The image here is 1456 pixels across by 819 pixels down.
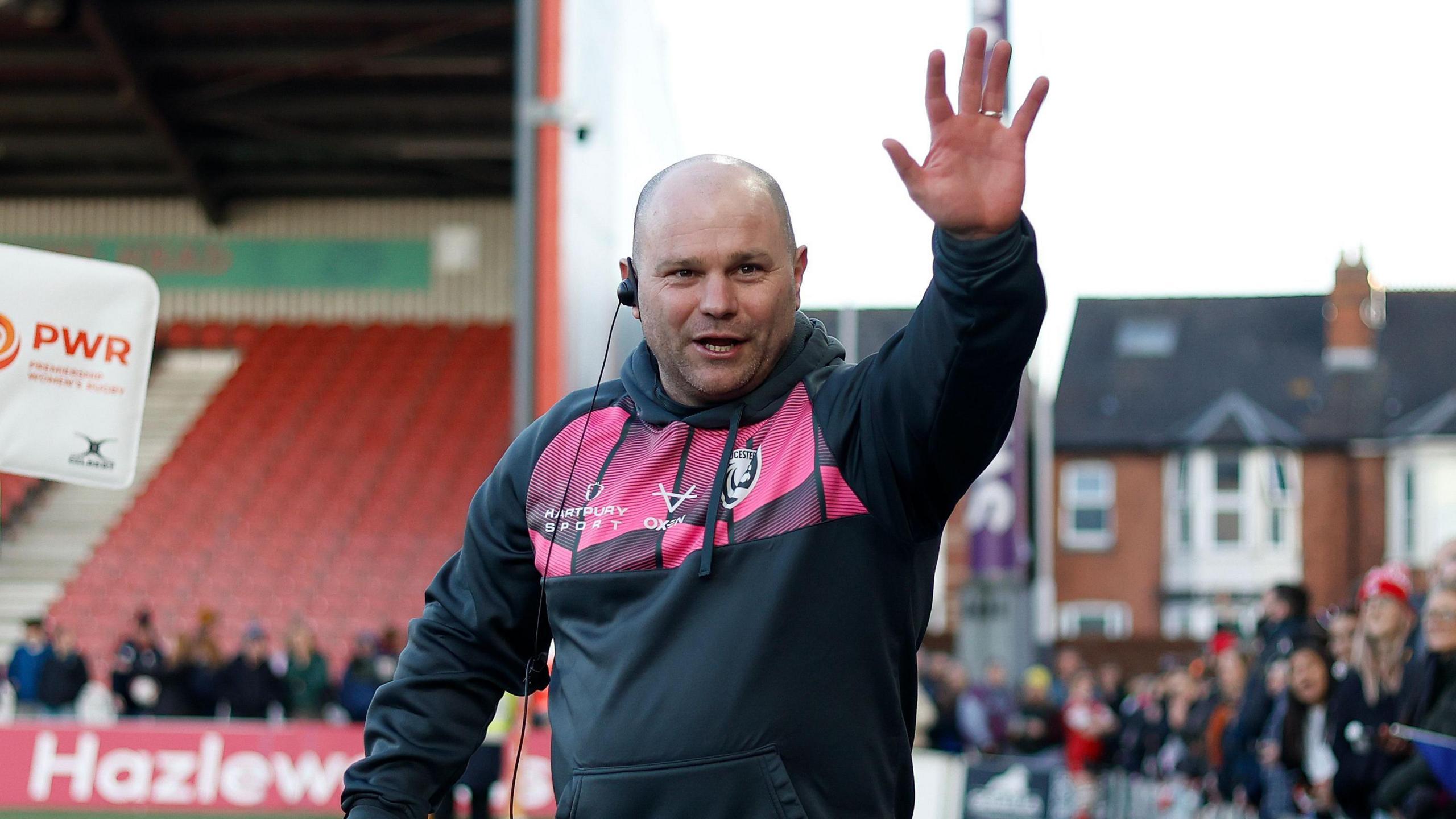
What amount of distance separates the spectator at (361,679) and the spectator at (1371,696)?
27.2 ft

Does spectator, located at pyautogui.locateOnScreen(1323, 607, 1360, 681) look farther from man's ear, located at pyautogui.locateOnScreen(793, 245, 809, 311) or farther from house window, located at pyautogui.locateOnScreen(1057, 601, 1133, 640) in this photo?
house window, located at pyautogui.locateOnScreen(1057, 601, 1133, 640)

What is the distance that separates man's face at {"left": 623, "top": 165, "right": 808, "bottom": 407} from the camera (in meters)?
2.12

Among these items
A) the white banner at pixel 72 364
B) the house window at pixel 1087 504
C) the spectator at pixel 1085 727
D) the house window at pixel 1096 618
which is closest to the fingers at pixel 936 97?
the white banner at pixel 72 364

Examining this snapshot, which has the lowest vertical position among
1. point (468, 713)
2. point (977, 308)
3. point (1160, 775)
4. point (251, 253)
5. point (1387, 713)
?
point (1160, 775)

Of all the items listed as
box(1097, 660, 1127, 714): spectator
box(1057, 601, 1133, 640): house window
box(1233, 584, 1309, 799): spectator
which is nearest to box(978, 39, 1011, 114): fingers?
box(1233, 584, 1309, 799): spectator

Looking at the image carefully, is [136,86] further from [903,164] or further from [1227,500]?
[1227,500]

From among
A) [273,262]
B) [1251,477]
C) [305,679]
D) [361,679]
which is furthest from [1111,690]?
[1251,477]

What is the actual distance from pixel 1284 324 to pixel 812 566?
36863 millimetres

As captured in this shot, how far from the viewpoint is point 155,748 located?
1062 cm

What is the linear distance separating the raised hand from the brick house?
30329 mm

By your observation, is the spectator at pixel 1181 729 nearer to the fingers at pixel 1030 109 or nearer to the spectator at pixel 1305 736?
the spectator at pixel 1305 736

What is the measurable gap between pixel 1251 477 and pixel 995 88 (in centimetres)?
3295

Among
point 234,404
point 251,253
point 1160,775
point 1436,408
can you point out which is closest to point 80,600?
point 234,404

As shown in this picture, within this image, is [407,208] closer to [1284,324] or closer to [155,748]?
[155,748]
